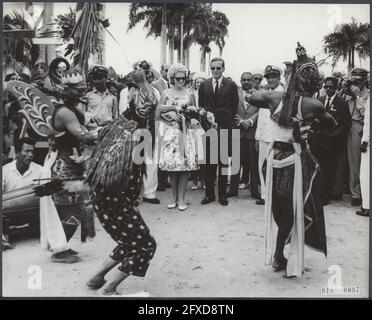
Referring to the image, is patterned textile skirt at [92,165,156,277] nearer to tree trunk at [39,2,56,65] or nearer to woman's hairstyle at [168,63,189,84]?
woman's hairstyle at [168,63,189,84]

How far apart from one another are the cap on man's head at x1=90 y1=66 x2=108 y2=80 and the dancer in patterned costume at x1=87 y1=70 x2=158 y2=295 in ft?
1.45

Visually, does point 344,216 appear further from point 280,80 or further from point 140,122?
point 140,122

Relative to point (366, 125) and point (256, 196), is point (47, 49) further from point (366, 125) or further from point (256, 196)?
point (366, 125)

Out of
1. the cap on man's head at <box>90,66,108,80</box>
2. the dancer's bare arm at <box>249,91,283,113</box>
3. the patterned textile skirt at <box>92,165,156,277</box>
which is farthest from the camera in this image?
the cap on man's head at <box>90,66,108,80</box>

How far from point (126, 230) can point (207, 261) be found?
926 mm

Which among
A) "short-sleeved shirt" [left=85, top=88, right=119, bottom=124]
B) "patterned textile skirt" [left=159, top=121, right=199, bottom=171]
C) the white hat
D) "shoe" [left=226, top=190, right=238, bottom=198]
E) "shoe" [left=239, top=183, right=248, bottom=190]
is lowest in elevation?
"shoe" [left=226, top=190, right=238, bottom=198]

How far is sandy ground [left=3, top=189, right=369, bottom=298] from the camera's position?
469 centimetres

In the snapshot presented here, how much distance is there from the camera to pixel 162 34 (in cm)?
488

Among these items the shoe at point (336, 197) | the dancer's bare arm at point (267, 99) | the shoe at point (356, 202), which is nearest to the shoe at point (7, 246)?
the dancer's bare arm at point (267, 99)

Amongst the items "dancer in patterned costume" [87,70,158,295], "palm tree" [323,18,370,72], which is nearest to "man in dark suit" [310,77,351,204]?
"palm tree" [323,18,370,72]

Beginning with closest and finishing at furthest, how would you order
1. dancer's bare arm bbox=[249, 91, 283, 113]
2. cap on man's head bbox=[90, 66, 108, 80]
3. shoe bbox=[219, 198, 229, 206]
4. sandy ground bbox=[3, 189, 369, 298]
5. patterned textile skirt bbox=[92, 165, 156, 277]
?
1. patterned textile skirt bbox=[92, 165, 156, 277]
2. dancer's bare arm bbox=[249, 91, 283, 113]
3. sandy ground bbox=[3, 189, 369, 298]
4. cap on man's head bbox=[90, 66, 108, 80]
5. shoe bbox=[219, 198, 229, 206]

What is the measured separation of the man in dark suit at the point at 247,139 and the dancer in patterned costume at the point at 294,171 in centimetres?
33

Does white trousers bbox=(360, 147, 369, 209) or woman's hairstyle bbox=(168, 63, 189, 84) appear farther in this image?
white trousers bbox=(360, 147, 369, 209)

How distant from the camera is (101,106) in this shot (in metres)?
4.75
